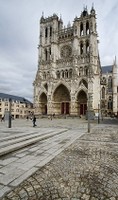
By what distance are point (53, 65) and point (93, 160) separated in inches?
1533

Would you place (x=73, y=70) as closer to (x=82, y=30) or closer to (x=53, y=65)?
(x=53, y=65)

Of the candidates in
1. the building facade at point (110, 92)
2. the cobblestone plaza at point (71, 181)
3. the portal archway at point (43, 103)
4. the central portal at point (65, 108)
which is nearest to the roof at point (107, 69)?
the building facade at point (110, 92)

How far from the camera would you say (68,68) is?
41438mm

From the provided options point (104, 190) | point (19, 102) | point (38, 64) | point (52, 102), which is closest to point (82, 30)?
point (38, 64)

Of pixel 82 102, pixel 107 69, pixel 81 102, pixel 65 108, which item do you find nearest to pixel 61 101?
pixel 65 108

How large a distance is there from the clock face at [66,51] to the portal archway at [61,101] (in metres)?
9.46

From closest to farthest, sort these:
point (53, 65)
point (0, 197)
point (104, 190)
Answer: point (0, 197) < point (104, 190) < point (53, 65)

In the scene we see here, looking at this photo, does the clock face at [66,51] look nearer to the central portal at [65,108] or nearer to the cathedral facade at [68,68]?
the cathedral facade at [68,68]

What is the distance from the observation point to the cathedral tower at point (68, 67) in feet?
127

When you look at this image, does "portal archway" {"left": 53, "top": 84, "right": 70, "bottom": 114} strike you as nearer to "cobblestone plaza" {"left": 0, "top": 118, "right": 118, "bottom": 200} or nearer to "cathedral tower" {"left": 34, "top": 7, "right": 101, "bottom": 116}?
"cathedral tower" {"left": 34, "top": 7, "right": 101, "bottom": 116}

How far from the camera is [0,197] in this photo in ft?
9.39

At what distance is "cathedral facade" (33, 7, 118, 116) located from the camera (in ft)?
127

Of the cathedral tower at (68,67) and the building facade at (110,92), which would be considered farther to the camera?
the building facade at (110,92)

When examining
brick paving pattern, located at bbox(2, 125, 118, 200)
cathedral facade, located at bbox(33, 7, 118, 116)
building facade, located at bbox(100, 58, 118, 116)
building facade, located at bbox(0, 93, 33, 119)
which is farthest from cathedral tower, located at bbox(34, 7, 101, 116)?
brick paving pattern, located at bbox(2, 125, 118, 200)
